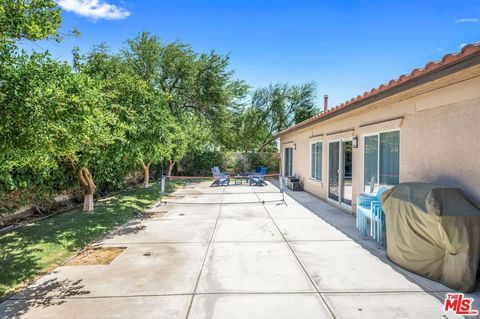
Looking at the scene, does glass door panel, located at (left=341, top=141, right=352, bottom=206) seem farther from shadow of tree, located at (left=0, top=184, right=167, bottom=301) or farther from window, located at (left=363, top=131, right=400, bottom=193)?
shadow of tree, located at (left=0, top=184, right=167, bottom=301)

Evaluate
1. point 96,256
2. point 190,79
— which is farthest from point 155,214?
point 190,79

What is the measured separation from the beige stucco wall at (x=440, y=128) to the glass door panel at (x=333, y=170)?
2.73 m

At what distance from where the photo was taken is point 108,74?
9414mm

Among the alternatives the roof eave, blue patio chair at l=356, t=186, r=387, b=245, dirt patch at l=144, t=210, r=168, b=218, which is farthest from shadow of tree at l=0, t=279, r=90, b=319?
the roof eave

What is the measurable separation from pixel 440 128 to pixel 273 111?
26783 millimetres

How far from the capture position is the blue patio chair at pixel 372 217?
5992mm

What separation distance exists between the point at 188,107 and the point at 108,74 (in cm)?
1318

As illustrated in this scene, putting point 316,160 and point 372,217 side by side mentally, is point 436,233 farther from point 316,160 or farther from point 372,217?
point 316,160

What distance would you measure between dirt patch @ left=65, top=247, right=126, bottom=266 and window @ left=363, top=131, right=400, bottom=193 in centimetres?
616

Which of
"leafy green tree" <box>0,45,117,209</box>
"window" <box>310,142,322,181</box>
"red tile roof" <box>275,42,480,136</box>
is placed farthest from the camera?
"window" <box>310,142,322,181</box>

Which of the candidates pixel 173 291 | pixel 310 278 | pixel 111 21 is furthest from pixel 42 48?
pixel 111 21

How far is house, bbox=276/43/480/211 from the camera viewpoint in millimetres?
4379

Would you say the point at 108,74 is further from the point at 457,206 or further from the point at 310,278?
the point at 457,206

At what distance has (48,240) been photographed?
638cm
